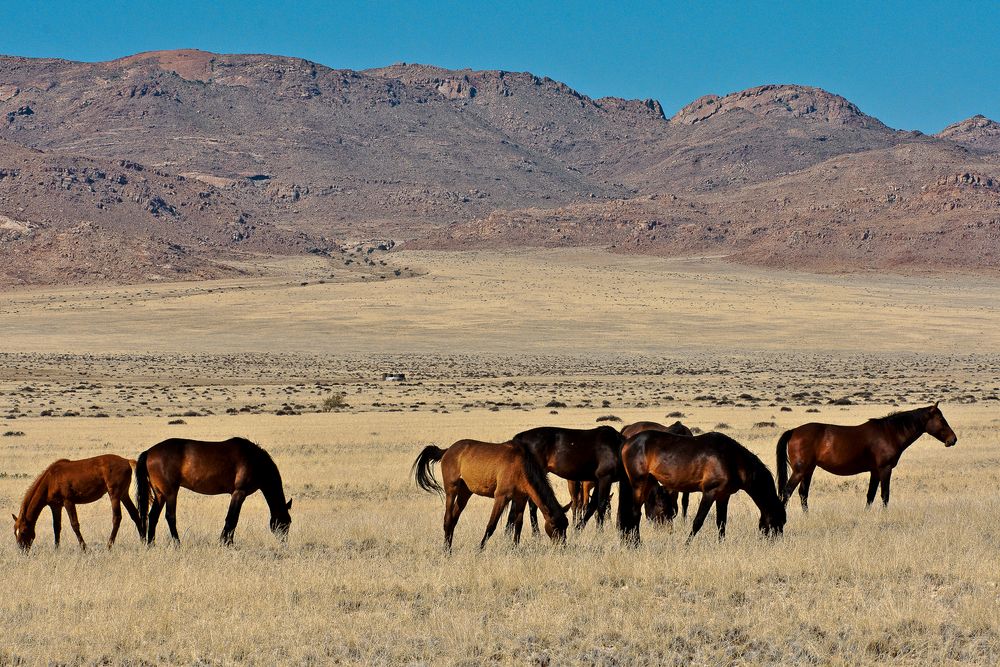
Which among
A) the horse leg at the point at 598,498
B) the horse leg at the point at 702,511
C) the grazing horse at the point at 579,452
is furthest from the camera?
the horse leg at the point at 598,498

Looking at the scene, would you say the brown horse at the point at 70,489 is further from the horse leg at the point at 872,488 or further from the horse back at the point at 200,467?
the horse leg at the point at 872,488

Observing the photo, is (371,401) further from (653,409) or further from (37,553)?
(37,553)

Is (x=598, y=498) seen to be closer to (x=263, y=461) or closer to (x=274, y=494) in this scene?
(x=274, y=494)

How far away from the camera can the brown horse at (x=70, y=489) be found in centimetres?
1191

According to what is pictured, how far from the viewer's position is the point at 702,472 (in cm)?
1175

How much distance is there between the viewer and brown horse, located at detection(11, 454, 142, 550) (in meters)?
11.9

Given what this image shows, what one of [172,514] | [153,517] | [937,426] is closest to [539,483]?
[172,514]

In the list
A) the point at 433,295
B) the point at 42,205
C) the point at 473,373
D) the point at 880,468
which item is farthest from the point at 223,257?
the point at 880,468

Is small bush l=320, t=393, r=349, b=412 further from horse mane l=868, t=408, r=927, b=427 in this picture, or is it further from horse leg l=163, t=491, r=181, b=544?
horse leg l=163, t=491, r=181, b=544

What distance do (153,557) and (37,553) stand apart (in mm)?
1514

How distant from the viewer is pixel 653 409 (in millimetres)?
41875

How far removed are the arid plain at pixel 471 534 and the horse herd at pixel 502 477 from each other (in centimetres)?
34

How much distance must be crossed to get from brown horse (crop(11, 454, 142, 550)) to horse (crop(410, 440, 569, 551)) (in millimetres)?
3474

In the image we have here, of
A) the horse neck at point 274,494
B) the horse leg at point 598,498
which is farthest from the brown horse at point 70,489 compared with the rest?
the horse leg at point 598,498
